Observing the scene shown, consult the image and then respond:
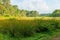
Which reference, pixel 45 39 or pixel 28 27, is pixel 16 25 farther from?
pixel 45 39

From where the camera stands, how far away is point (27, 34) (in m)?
11.4

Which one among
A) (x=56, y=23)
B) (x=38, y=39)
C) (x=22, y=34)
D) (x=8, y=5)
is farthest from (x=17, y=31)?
(x=8, y=5)

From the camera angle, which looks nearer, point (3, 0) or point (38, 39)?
point (38, 39)

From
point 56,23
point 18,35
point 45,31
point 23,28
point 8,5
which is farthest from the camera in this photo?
point 8,5

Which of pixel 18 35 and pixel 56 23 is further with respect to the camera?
pixel 56 23

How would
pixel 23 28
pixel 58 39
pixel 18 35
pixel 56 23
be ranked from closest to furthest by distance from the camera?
pixel 58 39 < pixel 18 35 < pixel 23 28 < pixel 56 23

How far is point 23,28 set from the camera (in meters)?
11.2

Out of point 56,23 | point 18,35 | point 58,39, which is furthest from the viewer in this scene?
point 56,23

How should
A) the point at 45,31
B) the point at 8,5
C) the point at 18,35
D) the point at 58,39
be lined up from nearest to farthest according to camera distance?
the point at 58,39
the point at 18,35
the point at 45,31
the point at 8,5

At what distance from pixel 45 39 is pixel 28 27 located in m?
2.07

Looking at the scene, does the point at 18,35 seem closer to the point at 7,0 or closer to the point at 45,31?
the point at 45,31

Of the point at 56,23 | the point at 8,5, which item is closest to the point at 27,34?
the point at 56,23

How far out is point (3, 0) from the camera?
60719 mm

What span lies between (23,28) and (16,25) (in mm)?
422
